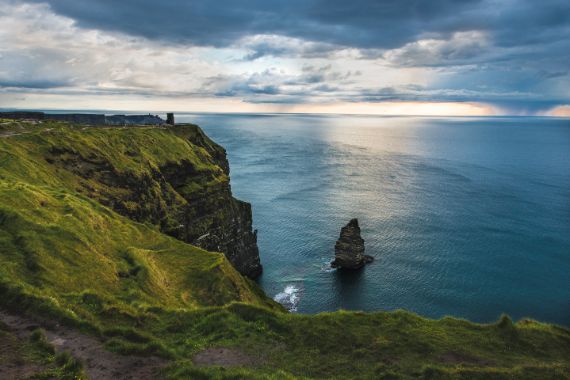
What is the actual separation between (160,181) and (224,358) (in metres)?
61.6

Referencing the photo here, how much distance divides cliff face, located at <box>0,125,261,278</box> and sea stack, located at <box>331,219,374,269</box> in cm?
2013

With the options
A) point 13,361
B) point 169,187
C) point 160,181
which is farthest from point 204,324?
point 160,181

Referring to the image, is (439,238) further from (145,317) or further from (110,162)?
(145,317)

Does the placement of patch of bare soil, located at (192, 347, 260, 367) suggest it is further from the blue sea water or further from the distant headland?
the distant headland

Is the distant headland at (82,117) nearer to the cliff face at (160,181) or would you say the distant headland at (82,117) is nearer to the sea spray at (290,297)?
the cliff face at (160,181)

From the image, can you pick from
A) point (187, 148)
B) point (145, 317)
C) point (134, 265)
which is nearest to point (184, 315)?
point (145, 317)

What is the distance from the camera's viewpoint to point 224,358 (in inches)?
992

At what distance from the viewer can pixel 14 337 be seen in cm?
2283

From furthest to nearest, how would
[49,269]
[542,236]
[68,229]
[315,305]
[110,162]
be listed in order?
[542,236] < [315,305] < [110,162] < [68,229] < [49,269]

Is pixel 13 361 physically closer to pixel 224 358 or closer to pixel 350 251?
pixel 224 358

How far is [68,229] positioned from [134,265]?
7218 mm

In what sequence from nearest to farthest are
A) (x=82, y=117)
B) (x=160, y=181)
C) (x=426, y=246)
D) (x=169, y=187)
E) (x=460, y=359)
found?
(x=460, y=359), (x=160, y=181), (x=169, y=187), (x=426, y=246), (x=82, y=117)

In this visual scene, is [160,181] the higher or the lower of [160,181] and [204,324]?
the higher

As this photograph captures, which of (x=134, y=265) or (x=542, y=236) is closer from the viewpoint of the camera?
(x=134, y=265)
